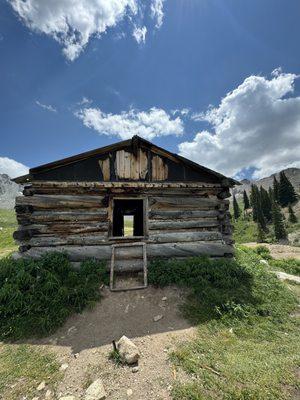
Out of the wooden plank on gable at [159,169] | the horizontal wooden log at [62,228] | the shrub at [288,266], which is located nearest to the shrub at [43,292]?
the horizontal wooden log at [62,228]

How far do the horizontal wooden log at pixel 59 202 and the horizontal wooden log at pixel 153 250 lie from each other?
1.66 metres

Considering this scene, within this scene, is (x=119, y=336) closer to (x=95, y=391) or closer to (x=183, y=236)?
(x=95, y=391)

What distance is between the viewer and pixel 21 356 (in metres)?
5.49

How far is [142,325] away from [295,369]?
363 centimetres

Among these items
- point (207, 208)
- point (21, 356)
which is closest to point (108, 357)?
point (21, 356)

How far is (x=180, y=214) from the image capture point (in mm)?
10258

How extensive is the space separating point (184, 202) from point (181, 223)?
0.93 m

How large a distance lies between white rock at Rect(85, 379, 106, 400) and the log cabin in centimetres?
466

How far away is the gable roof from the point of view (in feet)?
30.8

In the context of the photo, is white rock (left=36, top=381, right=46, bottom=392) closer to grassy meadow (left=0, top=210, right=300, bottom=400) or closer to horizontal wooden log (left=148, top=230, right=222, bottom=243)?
grassy meadow (left=0, top=210, right=300, bottom=400)

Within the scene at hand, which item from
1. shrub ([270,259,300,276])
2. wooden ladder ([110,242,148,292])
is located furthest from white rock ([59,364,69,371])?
shrub ([270,259,300,276])

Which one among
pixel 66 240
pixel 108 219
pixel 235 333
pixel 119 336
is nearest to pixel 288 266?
pixel 235 333

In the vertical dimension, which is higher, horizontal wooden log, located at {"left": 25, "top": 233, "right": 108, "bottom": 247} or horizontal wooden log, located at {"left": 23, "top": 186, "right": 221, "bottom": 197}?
horizontal wooden log, located at {"left": 23, "top": 186, "right": 221, "bottom": 197}

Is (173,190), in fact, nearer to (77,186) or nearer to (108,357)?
(77,186)
